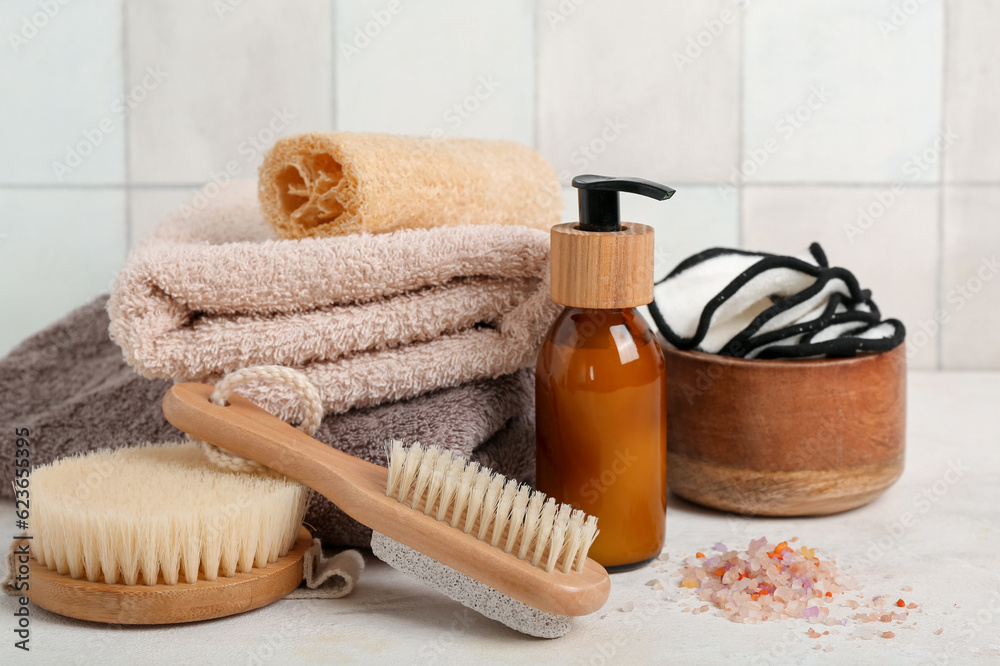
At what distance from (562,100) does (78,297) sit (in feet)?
1.97

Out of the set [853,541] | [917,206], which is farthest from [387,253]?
[917,206]

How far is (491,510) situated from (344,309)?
0.62 ft

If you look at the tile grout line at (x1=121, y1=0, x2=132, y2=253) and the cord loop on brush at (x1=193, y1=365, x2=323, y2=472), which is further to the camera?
the tile grout line at (x1=121, y1=0, x2=132, y2=253)

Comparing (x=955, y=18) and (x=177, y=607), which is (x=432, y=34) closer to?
(x=955, y=18)

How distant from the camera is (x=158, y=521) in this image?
→ 19.1 inches

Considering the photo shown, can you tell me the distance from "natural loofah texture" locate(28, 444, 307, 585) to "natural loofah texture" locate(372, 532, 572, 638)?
0.25ft

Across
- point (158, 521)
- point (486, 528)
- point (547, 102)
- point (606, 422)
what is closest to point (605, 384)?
point (606, 422)

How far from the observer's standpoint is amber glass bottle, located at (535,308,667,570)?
1.88 feet

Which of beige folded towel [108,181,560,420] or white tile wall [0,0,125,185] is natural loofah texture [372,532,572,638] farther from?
white tile wall [0,0,125,185]

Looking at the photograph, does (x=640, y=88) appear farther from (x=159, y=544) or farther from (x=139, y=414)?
(x=159, y=544)

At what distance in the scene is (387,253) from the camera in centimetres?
60

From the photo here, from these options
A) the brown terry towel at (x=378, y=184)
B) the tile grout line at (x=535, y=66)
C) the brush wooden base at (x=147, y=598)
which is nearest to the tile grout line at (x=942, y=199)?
the tile grout line at (x=535, y=66)

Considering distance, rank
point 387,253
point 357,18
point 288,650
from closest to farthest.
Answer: point 288,650 < point 387,253 < point 357,18

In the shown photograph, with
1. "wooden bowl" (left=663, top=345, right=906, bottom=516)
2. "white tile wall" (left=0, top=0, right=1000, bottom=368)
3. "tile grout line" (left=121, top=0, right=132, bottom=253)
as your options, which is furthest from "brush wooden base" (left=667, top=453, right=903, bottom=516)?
"tile grout line" (left=121, top=0, right=132, bottom=253)
